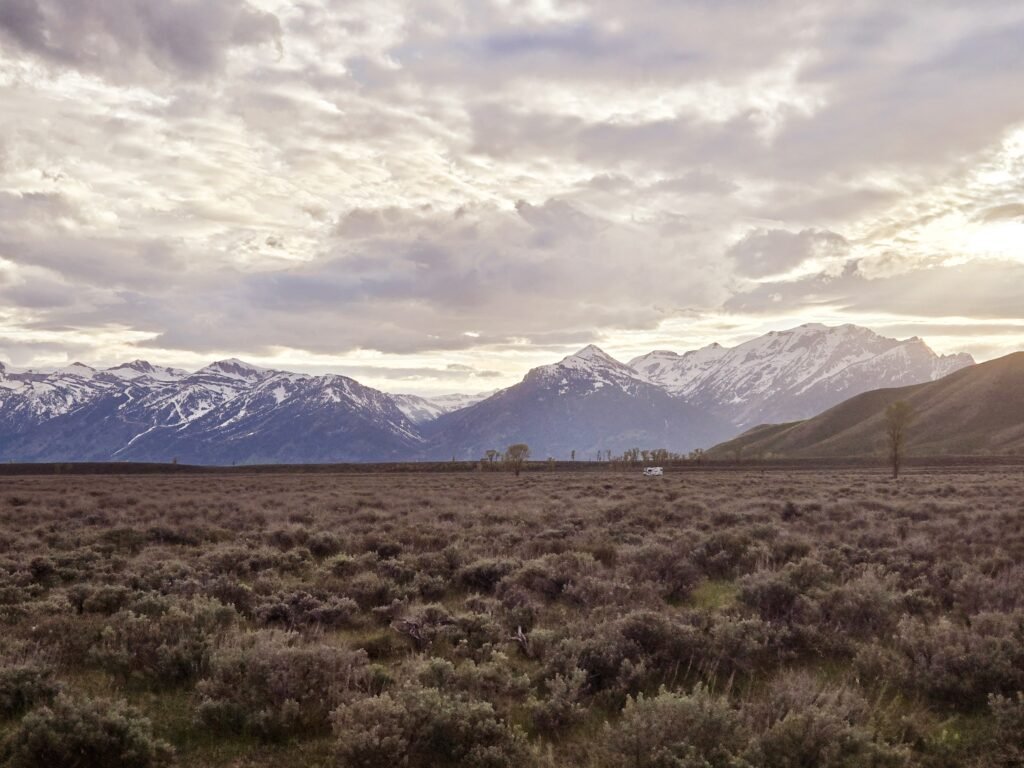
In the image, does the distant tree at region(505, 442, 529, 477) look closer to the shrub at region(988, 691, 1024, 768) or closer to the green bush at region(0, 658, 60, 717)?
the green bush at region(0, 658, 60, 717)

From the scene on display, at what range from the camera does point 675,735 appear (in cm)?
659

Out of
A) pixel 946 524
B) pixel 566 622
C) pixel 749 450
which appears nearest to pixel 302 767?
pixel 566 622

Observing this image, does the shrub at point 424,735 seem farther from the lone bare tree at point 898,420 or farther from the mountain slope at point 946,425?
the mountain slope at point 946,425

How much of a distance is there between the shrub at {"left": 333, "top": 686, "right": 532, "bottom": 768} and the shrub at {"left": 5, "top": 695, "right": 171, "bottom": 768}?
1.93m

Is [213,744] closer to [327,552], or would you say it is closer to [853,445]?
[327,552]

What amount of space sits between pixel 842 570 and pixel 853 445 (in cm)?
17115

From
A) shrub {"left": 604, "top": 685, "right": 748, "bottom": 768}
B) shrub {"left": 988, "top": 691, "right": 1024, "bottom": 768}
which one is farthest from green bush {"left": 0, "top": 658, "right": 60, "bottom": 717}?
shrub {"left": 988, "top": 691, "right": 1024, "bottom": 768}

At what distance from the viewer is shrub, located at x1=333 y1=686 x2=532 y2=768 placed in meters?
6.62

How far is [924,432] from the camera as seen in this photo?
161m

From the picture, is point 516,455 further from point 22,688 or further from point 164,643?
point 22,688

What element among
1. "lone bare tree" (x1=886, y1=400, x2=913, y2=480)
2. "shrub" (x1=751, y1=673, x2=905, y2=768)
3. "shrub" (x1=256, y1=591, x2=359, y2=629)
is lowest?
"shrub" (x1=256, y1=591, x2=359, y2=629)

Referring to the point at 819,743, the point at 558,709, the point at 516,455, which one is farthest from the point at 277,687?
the point at 516,455

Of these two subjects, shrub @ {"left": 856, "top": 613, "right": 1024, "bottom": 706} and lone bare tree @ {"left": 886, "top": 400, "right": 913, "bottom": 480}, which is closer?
shrub @ {"left": 856, "top": 613, "right": 1024, "bottom": 706}

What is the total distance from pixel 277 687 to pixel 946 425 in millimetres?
188017
